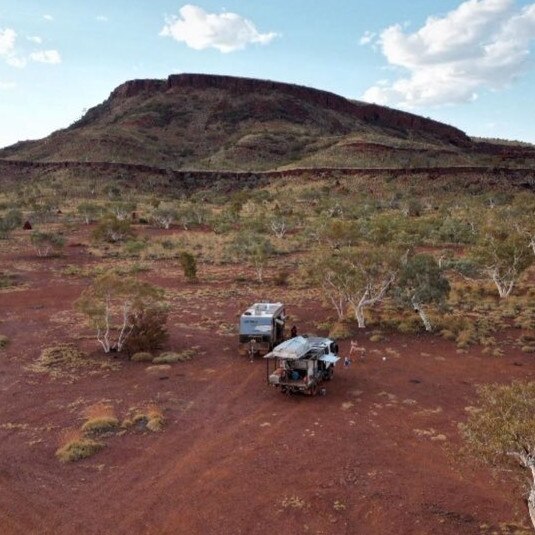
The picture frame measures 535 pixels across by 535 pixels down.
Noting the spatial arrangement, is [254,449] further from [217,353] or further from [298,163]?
[298,163]

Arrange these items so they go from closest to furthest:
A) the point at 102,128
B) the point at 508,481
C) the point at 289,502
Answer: the point at 289,502 < the point at 508,481 < the point at 102,128

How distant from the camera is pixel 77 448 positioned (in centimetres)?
1484

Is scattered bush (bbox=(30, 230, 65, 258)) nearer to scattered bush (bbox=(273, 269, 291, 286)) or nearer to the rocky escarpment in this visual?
scattered bush (bbox=(273, 269, 291, 286))

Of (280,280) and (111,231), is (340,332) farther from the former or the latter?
(111,231)

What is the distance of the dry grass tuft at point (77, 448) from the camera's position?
1454 cm

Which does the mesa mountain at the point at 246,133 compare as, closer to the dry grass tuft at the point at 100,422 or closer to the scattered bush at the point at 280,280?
the scattered bush at the point at 280,280

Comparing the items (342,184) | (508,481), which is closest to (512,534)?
(508,481)

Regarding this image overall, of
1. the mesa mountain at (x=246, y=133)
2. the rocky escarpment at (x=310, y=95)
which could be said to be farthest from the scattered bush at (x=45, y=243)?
the rocky escarpment at (x=310, y=95)

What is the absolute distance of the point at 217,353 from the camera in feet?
77.3

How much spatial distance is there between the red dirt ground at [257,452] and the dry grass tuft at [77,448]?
238mm

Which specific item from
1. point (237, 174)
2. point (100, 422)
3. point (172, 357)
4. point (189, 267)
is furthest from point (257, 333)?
point (237, 174)

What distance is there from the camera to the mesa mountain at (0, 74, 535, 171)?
11481 centimetres

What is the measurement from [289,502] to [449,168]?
310 ft

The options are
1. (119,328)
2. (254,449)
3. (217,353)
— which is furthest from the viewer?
(119,328)
